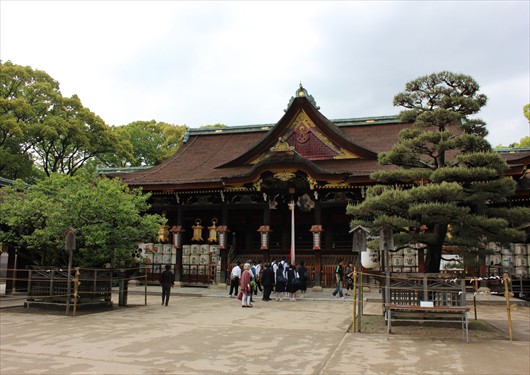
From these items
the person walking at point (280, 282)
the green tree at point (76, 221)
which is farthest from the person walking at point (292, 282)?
the green tree at point (76, 221)

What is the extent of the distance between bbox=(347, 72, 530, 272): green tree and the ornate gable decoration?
10066 millimetres

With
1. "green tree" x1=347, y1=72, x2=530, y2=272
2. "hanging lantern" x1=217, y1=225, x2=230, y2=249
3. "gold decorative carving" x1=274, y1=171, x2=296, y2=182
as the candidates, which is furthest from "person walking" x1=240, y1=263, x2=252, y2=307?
"hanging lantern" x1=217, y1=225, x2=230, y2=249

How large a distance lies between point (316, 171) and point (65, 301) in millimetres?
11288

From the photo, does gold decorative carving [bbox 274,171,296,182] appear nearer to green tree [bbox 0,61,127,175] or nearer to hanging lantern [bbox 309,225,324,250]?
hanging lantern [bbox 309,225,324,250]

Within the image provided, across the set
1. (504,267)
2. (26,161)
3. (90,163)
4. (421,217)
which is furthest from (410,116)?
(90,163)

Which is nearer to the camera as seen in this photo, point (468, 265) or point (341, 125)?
point (468, 265)

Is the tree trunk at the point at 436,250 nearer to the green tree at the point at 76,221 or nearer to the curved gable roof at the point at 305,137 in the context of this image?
the green tree at the point at 76,221

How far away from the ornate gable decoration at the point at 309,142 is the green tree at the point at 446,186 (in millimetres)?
10066

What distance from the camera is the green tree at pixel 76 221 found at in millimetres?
12734

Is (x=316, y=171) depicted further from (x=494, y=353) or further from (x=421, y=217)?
(x=494, y=353)

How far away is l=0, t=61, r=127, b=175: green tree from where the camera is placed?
96.2 ft

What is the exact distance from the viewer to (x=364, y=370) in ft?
21.3

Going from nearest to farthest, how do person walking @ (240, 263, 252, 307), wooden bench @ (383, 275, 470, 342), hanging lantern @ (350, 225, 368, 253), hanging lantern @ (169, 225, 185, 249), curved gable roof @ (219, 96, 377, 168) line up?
wooden bench @ (383, 275, 470, 342), hanging lantern @ (350, 225, 368, 253), person walking @ (240, 263, 252, 307), hanging lantern @ (169, 225, 185, 249), curved gable roof @ (219, 96, 377, 168)

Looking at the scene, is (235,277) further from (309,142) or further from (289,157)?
(309,142)
